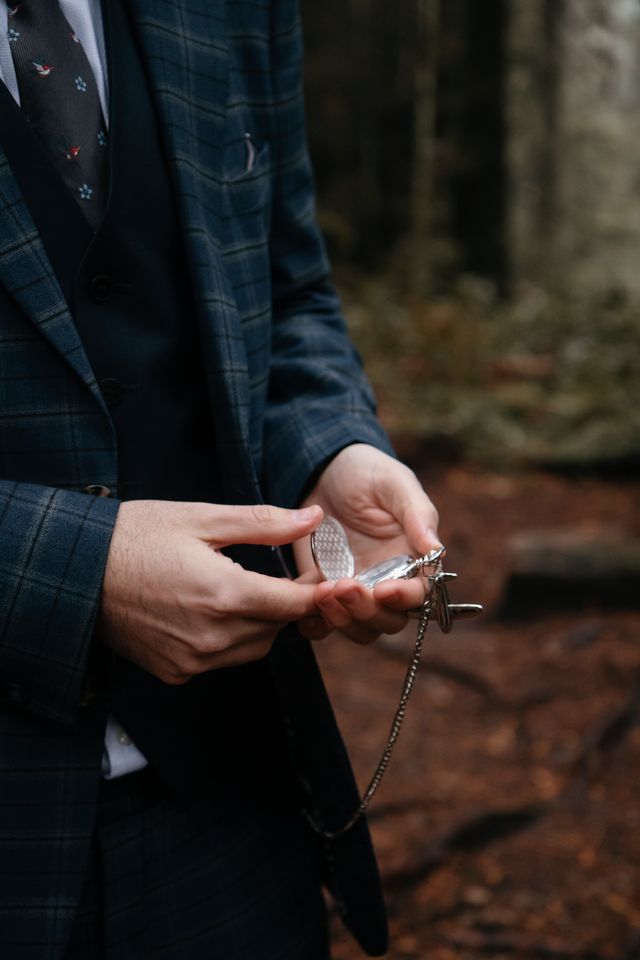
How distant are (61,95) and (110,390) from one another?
37cm

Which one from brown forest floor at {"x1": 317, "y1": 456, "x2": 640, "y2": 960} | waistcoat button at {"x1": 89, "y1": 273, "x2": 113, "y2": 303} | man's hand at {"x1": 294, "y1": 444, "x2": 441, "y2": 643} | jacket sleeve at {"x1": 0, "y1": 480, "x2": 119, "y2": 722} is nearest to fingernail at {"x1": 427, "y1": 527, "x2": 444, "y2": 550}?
man's hand at {"x1": 294, "y1": 444, "x2": 441, "y2": 643}

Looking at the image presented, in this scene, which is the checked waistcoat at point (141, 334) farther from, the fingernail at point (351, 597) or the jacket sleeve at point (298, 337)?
the fingernail at point (351, 597)

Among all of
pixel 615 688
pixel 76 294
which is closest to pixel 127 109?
pixel 76 294

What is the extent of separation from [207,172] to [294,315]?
13.7 inches

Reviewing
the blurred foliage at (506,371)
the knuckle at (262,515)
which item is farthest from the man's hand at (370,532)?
the blurred foliage at (506,371)

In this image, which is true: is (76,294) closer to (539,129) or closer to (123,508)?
(123,508)

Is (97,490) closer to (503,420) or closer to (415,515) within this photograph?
(415,515)

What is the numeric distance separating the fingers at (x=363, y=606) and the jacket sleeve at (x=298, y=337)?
0.93ft

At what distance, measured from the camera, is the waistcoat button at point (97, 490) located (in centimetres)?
120

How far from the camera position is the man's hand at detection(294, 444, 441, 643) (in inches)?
46.1

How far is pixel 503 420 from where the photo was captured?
7355mm

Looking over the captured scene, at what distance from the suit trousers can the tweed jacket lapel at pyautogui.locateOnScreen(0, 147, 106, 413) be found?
0.63 meters

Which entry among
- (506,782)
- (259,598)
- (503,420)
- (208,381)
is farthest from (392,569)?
(503,420)

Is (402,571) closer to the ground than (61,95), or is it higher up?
closer to the ground
